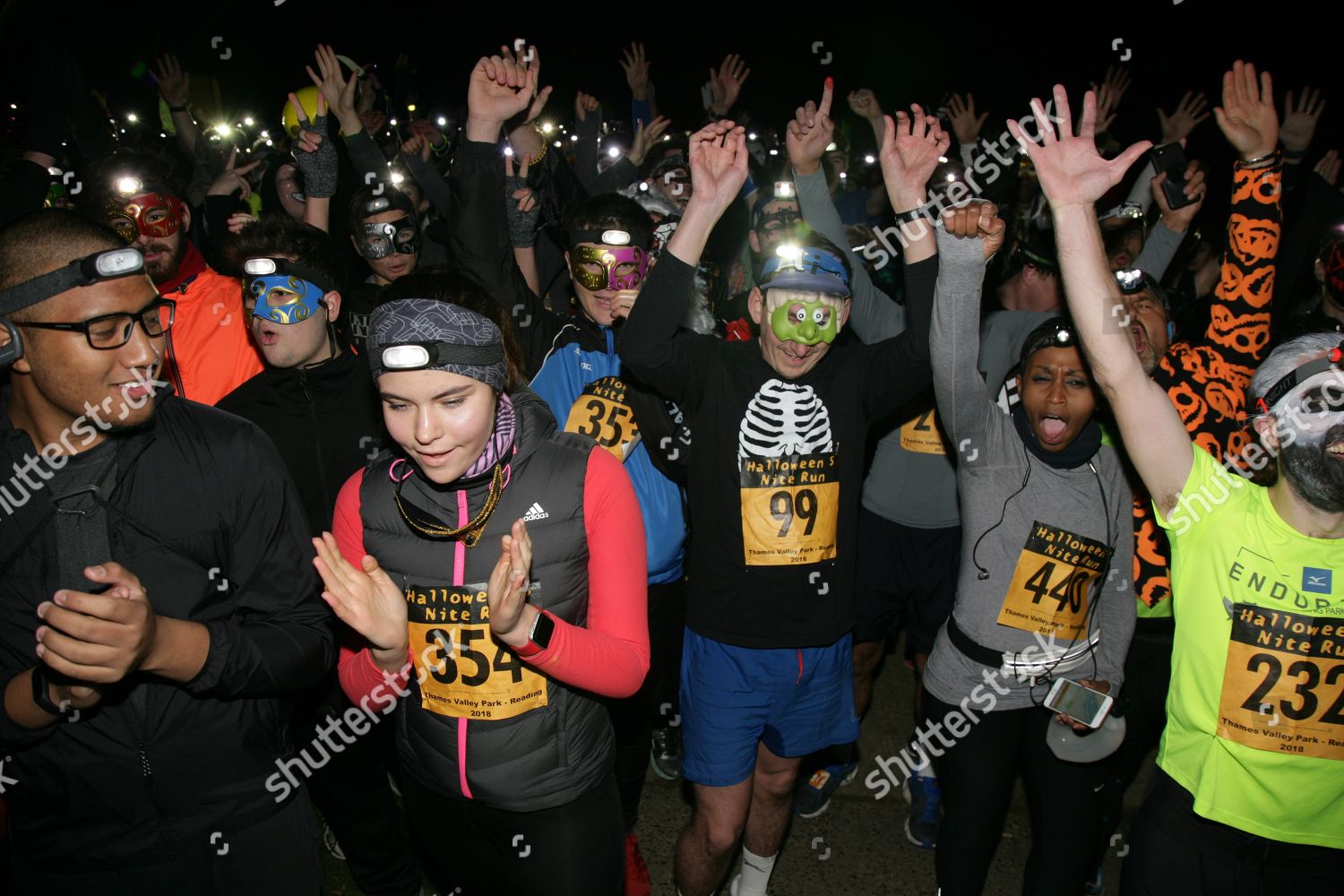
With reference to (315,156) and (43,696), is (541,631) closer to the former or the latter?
(43,696)

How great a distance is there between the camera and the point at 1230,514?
2.46 m

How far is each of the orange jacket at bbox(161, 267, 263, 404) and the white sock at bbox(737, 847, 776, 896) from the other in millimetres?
3237

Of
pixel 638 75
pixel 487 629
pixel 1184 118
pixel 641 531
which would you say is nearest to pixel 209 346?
pixel 487 629

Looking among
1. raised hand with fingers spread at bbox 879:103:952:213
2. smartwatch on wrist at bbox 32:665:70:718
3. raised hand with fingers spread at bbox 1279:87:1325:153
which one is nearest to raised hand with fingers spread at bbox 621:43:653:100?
raised hand with fingers spread at bbox 1279:87:1325:153

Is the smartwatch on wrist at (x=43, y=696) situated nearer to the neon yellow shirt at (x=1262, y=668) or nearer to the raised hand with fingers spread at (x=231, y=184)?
the neon yellow shirt at (x=1262, y=668)

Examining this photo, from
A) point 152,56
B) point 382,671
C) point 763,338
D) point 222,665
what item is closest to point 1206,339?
point 763,338

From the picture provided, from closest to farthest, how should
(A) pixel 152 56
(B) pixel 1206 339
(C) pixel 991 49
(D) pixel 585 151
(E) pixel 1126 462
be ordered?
(E) pixel 1126 462 → (B) pixel 1206 339 → (D) pixel 585 151 → (A) pixel 152 56 → (C) pixel 991 49

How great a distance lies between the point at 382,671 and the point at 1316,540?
2.81m

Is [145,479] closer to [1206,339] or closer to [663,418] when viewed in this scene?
[663,418]

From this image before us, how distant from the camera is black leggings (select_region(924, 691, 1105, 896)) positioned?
3.12 m

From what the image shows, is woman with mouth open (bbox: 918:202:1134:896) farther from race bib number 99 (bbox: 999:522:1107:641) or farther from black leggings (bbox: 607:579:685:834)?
black leggings (bbox: 607:579:685:834)

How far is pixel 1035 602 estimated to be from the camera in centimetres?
308

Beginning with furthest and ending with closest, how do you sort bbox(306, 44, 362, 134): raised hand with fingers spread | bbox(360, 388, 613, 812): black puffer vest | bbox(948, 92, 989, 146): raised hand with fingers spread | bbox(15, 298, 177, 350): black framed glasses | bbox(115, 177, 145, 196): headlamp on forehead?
bbox(948, 92, 989, 146): raised hand with fingers spread < bbox(306, 44, 362, 134): raised hand with fingers spread < bbox(115, 177, 145, 196): headlamp on forehead < bbox(360, 388, 613, 812): black puffer vest < bbox(15, 298, 177, 350): black framed glasses

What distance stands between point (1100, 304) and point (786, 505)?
1334 mm
